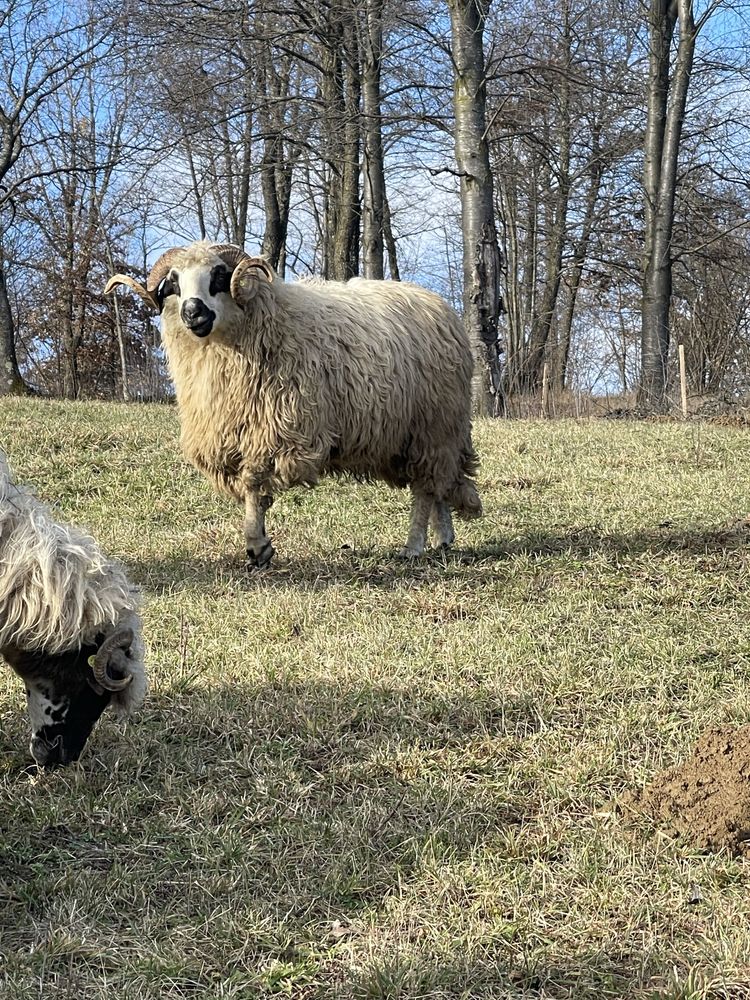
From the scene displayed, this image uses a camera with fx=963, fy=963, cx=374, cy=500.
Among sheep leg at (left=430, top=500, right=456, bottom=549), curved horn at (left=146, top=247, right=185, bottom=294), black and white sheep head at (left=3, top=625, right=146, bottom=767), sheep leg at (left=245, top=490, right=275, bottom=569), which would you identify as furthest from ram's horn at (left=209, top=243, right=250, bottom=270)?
black and white sheep head at (left=3, top=625, right=146, bottom=767)

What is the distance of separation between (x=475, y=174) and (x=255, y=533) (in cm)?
854

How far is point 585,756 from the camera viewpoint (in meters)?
3.93

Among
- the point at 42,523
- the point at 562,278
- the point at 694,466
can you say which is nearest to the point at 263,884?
the point at 42,523

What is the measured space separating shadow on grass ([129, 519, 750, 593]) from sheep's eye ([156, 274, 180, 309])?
1.97m

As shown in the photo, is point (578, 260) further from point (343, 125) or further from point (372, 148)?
point (343, 125)

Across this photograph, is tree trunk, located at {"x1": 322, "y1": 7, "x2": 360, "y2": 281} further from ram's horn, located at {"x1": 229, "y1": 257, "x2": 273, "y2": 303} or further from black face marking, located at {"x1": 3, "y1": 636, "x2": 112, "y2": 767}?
black face marking, located at {"x1": 3, "y1": 636, "x2": 112, "y2": 767}

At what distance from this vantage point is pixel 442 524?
7.77 meters

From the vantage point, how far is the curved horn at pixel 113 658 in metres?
3.76

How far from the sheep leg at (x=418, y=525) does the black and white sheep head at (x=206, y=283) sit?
201 centimetres

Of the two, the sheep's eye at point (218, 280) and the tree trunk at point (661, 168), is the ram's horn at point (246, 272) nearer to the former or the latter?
the sheep's eye at point (218, 280)

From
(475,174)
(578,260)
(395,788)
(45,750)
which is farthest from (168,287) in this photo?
(578,260)

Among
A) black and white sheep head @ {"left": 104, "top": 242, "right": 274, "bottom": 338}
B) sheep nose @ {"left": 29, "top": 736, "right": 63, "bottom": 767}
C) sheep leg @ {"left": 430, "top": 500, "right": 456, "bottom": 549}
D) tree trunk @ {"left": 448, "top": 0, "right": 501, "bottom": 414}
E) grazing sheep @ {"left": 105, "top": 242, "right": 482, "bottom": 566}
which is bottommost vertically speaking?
sheep nose @ {"left": 29, "top": 736, "right": 63, "bottom": 767}

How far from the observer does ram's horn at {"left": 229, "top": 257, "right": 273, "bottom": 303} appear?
6.77 meters

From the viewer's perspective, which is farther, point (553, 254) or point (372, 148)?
point (553, 254)
